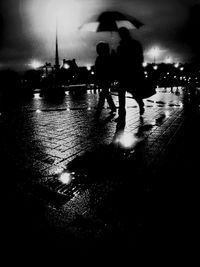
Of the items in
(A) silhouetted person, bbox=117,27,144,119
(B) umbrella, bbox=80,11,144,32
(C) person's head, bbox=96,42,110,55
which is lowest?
(A) silhouetted person, bbox=117,27,144,119

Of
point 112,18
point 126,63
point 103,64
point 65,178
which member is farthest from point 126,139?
point 112,18

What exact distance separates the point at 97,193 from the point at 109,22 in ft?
20.3

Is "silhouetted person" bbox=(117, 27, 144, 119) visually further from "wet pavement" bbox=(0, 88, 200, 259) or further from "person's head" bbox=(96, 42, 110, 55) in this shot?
"person's head" bbox=(96, 42, 110, 55)

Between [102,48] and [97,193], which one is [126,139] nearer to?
→ [97,193]

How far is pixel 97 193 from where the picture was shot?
2.45 meters

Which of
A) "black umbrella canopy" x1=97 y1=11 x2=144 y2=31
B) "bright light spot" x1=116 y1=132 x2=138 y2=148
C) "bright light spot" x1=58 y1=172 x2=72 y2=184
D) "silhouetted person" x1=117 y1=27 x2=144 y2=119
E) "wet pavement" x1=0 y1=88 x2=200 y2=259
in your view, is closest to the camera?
"wet pavement" x1=0 y1=88 x2=200 y2=259

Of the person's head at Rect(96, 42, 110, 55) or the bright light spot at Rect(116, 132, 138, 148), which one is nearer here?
the bright light spot at Rect(116, 132, 138, 148)

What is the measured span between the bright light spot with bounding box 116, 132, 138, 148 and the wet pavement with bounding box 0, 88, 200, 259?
0.02m

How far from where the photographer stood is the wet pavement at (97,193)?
1738 mm

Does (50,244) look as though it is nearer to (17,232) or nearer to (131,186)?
(17,232)

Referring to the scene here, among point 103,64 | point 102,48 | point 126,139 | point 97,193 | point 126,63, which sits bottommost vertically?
point 97,193

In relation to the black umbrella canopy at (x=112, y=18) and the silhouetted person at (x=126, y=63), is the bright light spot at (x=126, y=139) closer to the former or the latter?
the silhouetted person at (x=126, y=63)

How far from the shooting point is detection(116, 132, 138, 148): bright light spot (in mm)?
4188

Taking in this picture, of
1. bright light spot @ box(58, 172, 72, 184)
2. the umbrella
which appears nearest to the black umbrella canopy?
the umbrella
